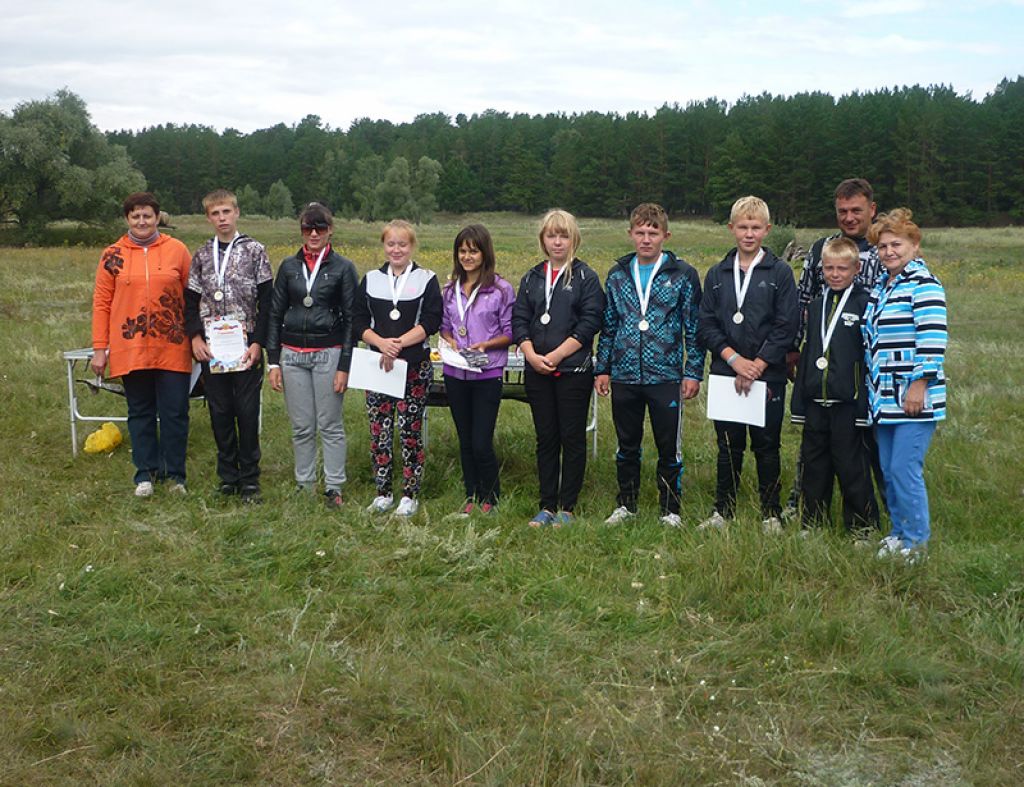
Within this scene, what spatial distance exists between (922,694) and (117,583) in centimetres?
375

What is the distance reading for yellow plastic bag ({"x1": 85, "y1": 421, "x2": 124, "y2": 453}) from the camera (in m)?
7.57

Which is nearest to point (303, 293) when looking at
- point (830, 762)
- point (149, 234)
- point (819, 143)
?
point (149, 234)

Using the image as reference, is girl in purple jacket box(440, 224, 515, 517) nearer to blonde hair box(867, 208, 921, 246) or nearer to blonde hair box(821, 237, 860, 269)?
blonde hair box(821, 237, 860, 269)

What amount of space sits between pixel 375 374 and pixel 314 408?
22.3 inches

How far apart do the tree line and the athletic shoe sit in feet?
155

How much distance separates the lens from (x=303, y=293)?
19.8 feet

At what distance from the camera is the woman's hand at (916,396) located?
477 cm

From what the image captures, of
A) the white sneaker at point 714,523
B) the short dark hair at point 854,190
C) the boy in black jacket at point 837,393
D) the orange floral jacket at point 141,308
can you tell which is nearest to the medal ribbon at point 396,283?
the orange floral jacket at point 141,308

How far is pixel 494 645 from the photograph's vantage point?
4.02 metres

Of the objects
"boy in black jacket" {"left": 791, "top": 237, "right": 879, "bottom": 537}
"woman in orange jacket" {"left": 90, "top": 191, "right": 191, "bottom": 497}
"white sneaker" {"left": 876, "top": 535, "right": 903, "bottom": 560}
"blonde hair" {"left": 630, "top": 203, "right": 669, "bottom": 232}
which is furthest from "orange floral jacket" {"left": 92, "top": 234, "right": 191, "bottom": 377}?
"white sneaker" {"left": 876, "top": 535, "right": 903, "bottom": 560}

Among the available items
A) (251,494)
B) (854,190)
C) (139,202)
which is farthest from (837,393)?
(139,202)

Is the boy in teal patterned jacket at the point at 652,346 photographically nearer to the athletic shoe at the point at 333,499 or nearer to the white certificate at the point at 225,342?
the athletic shoe at the point at 333,499

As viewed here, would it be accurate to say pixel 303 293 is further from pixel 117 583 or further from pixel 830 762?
pixel 830 762

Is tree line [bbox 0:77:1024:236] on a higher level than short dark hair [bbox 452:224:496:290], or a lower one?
higher
